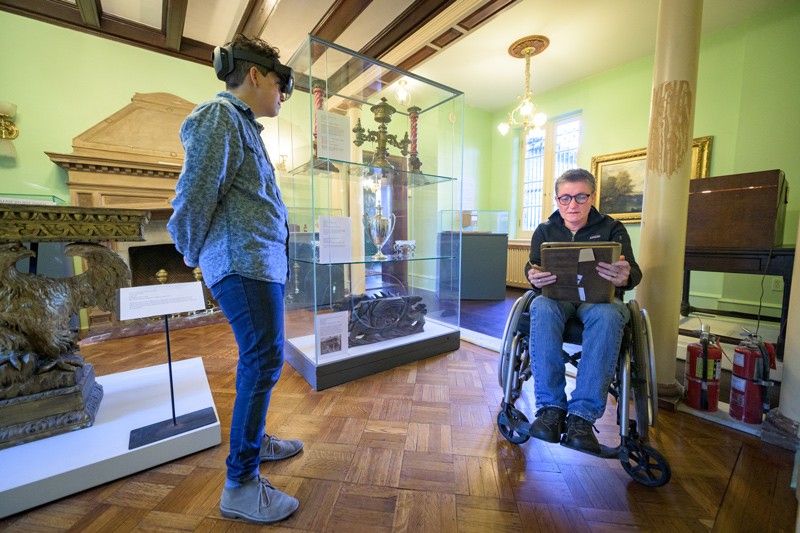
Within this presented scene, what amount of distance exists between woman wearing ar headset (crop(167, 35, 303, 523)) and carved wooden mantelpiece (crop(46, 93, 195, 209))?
9.20 ft

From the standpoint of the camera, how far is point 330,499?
1.05 m

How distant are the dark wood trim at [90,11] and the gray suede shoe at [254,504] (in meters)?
3.94

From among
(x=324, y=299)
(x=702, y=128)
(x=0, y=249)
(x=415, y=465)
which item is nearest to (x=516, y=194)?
(x=702, y=128)

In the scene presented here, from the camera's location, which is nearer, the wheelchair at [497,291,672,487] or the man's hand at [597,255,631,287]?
the wheelchair at [497,291,672,487]

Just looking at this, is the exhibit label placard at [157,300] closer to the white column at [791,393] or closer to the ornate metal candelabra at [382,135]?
the ornate metal candelabra at [382,135]

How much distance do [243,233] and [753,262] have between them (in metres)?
3.31

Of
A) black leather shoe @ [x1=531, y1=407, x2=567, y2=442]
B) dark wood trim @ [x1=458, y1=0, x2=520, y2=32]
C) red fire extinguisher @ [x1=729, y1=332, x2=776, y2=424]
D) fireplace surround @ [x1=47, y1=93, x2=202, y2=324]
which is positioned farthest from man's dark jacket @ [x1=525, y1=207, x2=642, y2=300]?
fireplace surround @ [x1=47, y1=93, x2=202, y2=324]

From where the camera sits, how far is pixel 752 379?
1425 millimetres

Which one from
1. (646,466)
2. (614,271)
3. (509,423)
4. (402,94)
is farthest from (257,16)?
(646,466)

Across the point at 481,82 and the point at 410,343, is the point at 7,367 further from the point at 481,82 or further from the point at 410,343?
the point at 481,82

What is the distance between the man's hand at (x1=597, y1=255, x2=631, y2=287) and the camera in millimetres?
1181

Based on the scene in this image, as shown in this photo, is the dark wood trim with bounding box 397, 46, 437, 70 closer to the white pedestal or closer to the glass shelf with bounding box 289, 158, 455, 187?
the glass shelf with bounding box 289, 158, 455, 187

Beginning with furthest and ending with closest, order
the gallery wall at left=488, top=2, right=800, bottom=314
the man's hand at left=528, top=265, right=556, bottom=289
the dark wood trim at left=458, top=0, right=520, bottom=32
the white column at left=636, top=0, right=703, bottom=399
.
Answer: the gallery wall at left=488, top=2, right=800, bottom=314 < the dark wood trim at left=458, top=0, right=520, bottom=32 < the white column at left=636, top=0, right=703, bottom=399 < the man's hand at left=528, top=265, right=556, bottom=289

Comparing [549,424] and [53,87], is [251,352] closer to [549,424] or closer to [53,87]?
[549,424]
